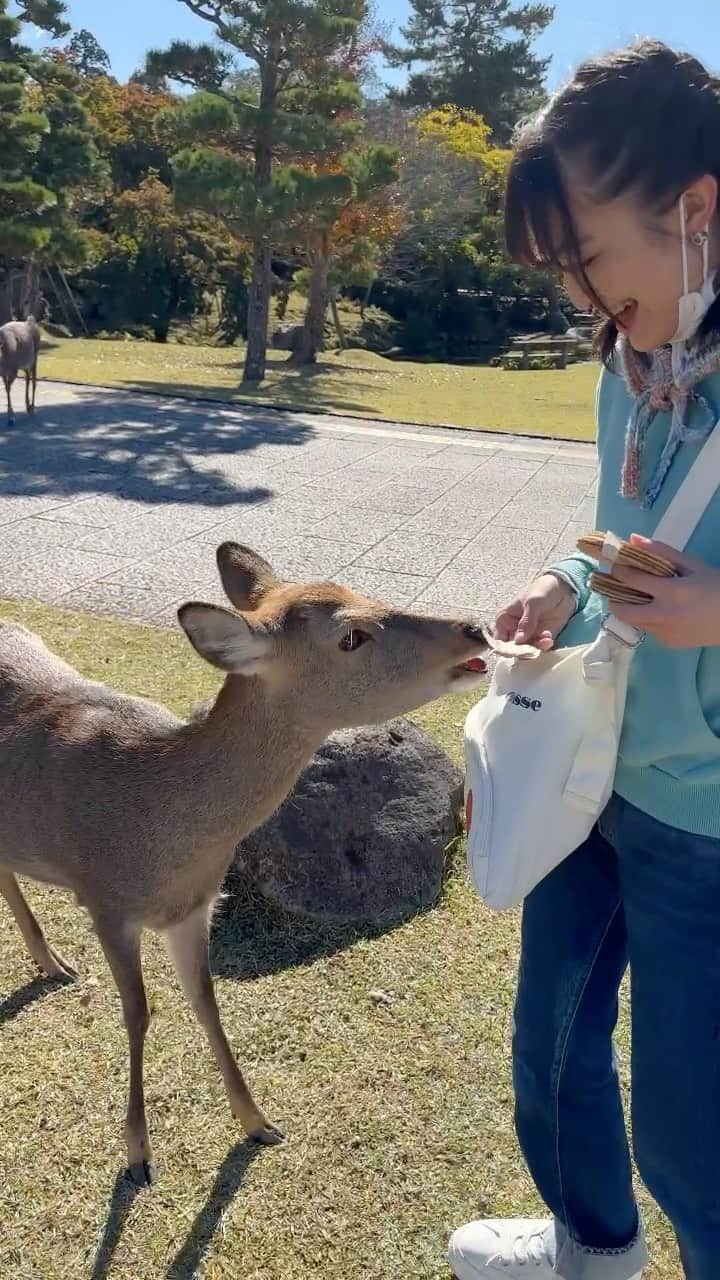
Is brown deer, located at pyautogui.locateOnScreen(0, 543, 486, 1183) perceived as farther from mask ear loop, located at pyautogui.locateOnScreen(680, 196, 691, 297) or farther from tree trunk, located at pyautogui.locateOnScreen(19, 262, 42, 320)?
tree trunk, located at pyautogui.locateOnScreen(19, 262, 42, 320)

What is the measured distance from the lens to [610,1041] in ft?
5.86

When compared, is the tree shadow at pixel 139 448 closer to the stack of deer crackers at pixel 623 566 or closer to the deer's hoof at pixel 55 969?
the deer's hoof at pixel 55 969

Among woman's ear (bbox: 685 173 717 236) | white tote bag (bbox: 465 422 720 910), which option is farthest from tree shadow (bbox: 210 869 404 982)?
woman's ear (bbox: 685 173 717 236)

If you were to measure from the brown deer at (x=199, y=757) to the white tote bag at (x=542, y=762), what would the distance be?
58 centimetres

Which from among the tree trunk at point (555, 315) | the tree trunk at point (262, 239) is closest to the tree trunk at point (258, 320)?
the tree trunk at point (262, 239)

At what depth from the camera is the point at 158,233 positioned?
2533cm

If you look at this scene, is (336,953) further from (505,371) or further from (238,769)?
(505,371)

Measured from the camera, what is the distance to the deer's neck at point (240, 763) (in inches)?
89.2

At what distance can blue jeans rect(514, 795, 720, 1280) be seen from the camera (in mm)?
1405

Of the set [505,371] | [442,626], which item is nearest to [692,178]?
[442,626]

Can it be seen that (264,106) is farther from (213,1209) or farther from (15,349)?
(213,1209)

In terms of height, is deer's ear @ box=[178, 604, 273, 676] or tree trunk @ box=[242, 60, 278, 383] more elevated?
tree trunk @ box=[242, 60, 278, 383]

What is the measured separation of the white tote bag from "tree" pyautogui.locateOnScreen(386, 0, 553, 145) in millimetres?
40758

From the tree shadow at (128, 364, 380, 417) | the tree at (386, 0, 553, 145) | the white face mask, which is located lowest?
the tree shadow at (128, 364, 380, 417)
